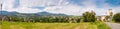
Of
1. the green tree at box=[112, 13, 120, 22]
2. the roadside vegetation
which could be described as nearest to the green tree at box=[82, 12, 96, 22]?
the roadside vegetation

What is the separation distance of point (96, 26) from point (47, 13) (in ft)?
1.38

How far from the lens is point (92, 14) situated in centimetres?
301

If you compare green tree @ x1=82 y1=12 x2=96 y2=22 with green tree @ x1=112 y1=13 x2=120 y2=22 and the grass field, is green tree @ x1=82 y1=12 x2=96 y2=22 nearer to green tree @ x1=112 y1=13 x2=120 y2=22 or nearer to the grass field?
the grass field

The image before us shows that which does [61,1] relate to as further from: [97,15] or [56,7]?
[97,15]

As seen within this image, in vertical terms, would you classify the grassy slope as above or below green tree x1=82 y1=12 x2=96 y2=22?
below

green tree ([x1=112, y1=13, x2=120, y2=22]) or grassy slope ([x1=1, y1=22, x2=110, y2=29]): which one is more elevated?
green tree ([x1=112, y1=13, x2=120, y2=22])

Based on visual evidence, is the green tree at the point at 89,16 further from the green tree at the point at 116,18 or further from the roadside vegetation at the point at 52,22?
the green tree at the point at 116,18

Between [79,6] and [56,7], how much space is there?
0.19 meters

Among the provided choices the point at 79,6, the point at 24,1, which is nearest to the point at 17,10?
the point at 24,1

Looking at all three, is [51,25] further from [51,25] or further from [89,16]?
[89,16]

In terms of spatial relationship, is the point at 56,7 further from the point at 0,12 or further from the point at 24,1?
the point at 0,12

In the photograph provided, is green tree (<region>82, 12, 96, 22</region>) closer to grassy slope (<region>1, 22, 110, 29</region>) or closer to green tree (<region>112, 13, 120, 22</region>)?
grassy slope (<region>1, 22, 110, 29</region>)

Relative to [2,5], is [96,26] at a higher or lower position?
lower

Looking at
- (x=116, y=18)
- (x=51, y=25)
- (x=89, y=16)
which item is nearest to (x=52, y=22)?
(x=51, y=25)
